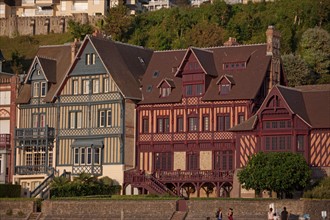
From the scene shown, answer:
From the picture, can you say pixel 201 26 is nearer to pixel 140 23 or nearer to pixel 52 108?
pixel 140 23

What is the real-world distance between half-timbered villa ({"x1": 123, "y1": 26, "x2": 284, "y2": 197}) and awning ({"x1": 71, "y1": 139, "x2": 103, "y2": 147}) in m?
2.74

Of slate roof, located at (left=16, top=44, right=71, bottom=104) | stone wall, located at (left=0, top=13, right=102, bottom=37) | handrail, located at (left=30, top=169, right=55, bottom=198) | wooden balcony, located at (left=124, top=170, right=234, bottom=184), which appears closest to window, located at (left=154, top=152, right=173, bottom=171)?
wooden balcony, located at (left=124, top=170, right=234, bottom=184)

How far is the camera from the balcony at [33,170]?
265 ft

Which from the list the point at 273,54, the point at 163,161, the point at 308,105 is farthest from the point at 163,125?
the point at 308,105

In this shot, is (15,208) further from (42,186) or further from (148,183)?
(148,183)

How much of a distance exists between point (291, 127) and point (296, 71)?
881 inches

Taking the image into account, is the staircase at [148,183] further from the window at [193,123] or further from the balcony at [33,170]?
the balcony at [33,170]

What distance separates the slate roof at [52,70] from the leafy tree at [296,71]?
752 inches

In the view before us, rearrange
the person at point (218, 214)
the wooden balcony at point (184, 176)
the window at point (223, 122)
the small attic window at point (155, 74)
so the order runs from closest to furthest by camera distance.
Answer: the person at point (218, 214), the wooden balcony at point (184, 176), the window at point (223, 122), the small attic window at point (155, 74)

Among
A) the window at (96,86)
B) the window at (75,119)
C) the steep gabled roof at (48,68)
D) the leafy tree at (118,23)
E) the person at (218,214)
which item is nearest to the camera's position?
the person at (218,214)

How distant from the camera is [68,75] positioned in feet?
265

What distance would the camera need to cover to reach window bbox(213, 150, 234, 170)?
244 feet

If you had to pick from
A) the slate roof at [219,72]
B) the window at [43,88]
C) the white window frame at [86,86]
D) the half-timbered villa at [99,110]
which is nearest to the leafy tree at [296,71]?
the slate roof at [219,72]

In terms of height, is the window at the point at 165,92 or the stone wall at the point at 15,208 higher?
the window at the point at 165,92
